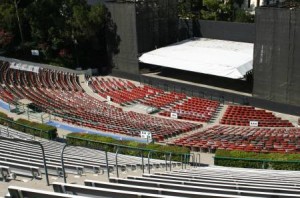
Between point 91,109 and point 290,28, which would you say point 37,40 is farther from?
point 290,28

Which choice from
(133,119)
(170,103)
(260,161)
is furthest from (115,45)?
(260,161)

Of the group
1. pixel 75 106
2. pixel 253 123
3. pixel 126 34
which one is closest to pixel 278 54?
pixel 253 123

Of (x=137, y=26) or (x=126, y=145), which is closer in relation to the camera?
(x=126, y=145)

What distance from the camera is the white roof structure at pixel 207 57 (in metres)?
39.8

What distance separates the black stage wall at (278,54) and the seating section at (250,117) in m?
2.42

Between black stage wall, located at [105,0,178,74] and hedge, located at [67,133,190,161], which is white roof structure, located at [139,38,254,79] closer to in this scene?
black stage wall, located at [105,0,178,74]

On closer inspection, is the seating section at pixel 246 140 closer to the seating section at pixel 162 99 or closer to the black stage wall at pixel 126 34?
the seating section at pixel 162 99

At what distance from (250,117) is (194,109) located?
5.34 meters

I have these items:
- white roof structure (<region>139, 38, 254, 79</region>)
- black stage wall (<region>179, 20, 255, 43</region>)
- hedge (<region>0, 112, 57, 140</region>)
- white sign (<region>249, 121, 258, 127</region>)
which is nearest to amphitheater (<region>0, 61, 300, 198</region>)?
white sign (<region>249, 121, 258, 127</region>)

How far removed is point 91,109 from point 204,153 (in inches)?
509

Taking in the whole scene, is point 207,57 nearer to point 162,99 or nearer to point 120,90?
point 162,99

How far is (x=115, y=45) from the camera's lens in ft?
158

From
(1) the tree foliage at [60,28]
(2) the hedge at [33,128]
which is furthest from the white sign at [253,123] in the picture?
(1) the tree foliage at [60,28]

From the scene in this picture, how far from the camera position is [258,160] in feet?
71.4
